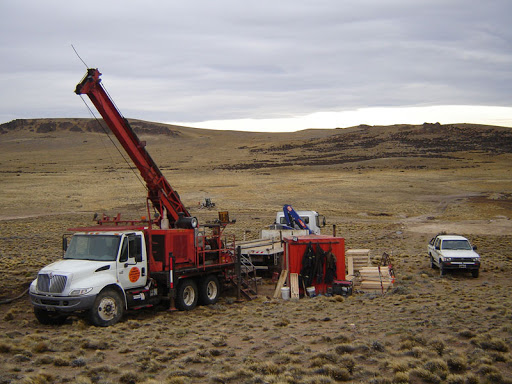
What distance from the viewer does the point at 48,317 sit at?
1309cm

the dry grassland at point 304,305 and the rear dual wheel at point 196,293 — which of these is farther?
the rear dual wheel at point 196,293

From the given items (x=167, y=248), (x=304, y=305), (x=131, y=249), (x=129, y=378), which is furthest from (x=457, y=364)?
(x=167, y=248)

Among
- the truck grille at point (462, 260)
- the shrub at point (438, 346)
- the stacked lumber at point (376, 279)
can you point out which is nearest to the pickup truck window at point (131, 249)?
the shrub at point (438, 346)

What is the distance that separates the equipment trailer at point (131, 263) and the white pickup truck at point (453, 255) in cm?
932

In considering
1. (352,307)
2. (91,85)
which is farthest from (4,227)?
(352,307)

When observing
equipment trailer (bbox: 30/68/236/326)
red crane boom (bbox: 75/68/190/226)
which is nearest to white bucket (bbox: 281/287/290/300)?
equipment trailer (bbox: 30/68/236/326)

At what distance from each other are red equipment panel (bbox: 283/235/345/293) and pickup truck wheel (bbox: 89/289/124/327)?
22.9ft

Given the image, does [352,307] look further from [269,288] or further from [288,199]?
[288,199]

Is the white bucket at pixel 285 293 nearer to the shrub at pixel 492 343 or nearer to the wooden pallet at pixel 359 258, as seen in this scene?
the wooden pallet at pixel 359 258

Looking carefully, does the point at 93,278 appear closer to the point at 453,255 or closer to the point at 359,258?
the point at 359,258

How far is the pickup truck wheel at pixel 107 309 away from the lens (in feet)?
41.1

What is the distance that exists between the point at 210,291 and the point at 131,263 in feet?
11.3

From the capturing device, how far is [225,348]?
10.4 metres

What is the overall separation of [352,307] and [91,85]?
958 centimetres
